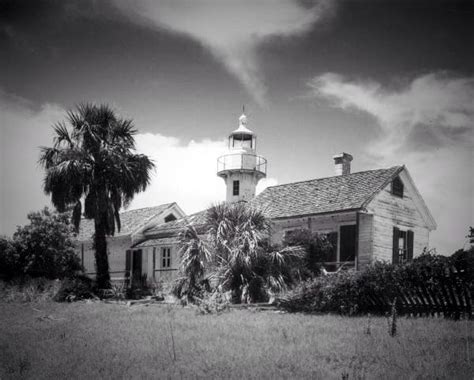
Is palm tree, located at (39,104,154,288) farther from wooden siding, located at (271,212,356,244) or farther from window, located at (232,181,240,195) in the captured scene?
window, located at (232,181,240,195)

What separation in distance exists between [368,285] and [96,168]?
44.1 feet

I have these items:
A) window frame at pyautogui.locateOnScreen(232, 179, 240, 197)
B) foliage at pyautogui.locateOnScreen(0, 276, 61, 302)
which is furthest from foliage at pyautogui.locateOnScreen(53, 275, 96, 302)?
window frame at pyautogui.locateOnScreen(232, 179, 240, 197)

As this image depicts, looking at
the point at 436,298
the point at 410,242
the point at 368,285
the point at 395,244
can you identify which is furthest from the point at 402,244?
the point at 436,298

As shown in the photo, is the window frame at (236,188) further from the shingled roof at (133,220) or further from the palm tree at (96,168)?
the palm tree at (96,168)

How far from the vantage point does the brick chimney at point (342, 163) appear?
82.8 ft

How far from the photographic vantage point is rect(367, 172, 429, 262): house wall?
20266mm

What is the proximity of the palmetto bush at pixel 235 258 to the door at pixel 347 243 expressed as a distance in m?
3.59

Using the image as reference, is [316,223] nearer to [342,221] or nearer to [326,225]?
[326,225]

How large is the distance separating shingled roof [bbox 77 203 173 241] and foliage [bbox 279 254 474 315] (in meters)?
17.5

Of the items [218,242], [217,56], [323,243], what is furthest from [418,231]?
[217,56]

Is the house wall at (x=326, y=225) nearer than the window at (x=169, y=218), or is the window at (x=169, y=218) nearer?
the house wall at (x=326, y=225)

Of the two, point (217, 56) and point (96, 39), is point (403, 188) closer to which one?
point (217, 56)

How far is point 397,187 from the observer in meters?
21.8

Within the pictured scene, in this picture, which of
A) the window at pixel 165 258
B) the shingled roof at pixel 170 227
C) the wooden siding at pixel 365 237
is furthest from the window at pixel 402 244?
the window at pixel 165 258
